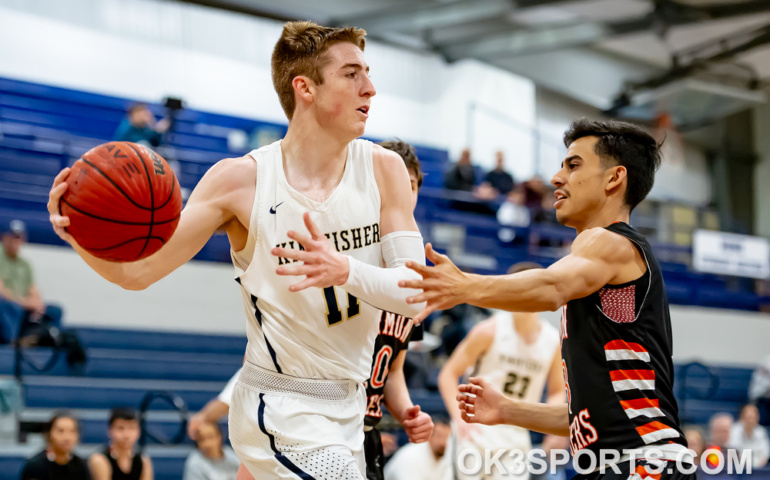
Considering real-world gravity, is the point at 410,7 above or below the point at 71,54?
above

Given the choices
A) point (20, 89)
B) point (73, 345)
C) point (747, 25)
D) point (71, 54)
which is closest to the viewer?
point (73, 345)

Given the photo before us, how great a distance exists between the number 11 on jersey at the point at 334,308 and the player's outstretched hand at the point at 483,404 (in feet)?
1.92

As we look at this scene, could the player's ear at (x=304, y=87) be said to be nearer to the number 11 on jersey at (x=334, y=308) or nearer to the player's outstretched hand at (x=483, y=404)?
the number 11 on jersey at (x=334, y=308)

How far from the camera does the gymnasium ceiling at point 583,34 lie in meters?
15.1

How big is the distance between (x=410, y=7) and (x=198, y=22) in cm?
380

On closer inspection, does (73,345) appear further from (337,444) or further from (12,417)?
(337,444)

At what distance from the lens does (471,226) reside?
13.2 metres

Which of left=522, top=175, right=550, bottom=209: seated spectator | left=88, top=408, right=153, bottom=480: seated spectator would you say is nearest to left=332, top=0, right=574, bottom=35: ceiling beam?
left=522, top=175, right=550, bottom=209: seated spectator

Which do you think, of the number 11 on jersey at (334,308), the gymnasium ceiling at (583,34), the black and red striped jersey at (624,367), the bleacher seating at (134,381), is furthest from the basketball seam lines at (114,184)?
the gymnasium ceiling at (583,34)

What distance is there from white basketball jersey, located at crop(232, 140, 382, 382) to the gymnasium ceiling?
12357mm

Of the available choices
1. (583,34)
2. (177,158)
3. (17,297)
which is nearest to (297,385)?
(17,297)

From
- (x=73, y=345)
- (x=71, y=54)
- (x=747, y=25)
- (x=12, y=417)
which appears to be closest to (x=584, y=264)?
(x=12, y=417)

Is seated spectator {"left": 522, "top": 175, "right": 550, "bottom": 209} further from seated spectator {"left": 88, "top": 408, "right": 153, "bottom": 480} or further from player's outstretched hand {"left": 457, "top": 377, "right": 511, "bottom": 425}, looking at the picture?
player's outstretched hand {"left": 457, "top": 377, "right": 511, "bottom": 425}

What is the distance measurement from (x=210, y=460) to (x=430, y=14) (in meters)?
10.8
